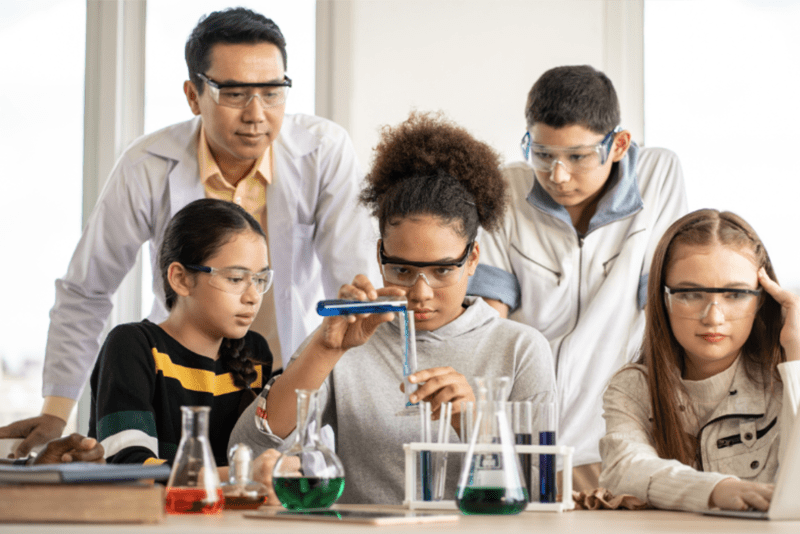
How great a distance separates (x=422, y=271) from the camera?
182 cm

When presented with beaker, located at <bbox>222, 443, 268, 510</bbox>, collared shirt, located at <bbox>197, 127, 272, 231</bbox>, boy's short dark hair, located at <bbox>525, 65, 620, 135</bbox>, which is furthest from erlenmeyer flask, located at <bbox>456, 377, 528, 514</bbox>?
collared shirt, located at <bbox>197, 127, 272, 231</bbox>

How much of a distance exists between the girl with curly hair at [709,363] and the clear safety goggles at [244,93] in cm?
122

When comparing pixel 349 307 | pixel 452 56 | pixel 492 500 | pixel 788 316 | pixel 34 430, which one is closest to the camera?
pixel 492 500

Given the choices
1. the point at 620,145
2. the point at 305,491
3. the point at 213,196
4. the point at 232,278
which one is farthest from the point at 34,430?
the point at 620,145

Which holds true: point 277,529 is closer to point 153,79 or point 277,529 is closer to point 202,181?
point 202,181

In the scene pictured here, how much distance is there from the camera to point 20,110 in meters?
3.59

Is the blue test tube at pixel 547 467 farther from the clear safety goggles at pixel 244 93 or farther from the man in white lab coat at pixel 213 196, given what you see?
the clear safety goggles at pixel 244 93

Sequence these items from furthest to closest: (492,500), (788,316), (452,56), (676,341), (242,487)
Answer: (452,56) < (676,341) < (788,316) < (242,487) < (492,500)

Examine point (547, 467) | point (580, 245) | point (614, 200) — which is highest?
point (614, 200)

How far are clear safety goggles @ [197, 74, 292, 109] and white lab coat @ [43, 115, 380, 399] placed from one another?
28cm

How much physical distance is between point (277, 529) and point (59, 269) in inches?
114

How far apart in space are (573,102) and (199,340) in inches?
49.3

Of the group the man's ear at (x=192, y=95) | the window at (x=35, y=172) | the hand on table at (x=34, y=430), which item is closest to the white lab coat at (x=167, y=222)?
the man's ear at (x=192, y=95)

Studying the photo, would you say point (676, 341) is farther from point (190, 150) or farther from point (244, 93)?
point (190, 150)
